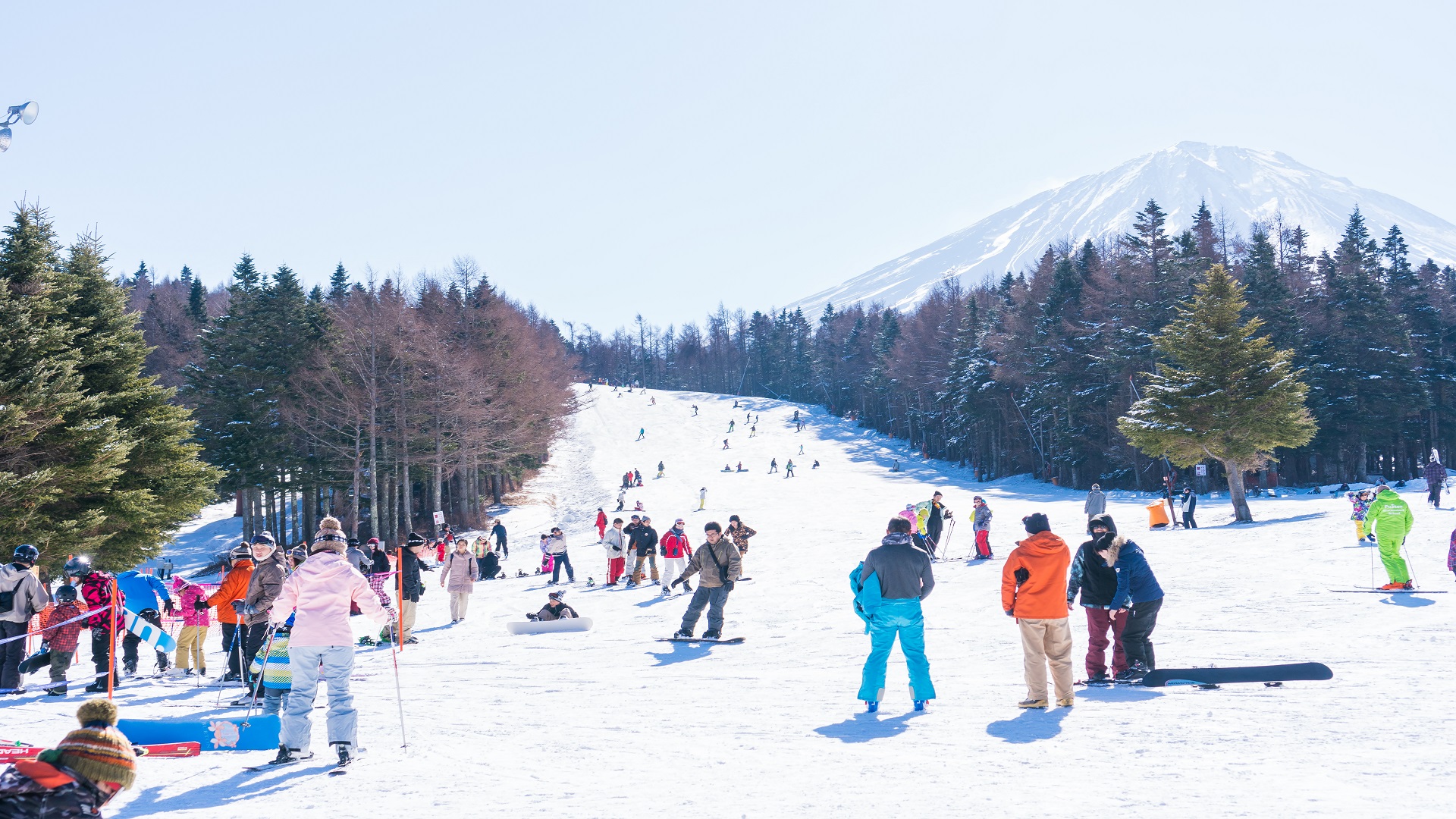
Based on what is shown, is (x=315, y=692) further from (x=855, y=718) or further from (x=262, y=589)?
(x=855, y=718)

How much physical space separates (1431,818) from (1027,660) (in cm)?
318

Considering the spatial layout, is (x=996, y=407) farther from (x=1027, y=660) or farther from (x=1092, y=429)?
(x=1027, y=660)

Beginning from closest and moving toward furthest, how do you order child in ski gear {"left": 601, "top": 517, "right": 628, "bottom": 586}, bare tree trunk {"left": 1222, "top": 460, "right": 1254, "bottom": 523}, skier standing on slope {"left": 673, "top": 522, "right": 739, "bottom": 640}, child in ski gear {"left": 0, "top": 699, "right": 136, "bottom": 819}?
child in ski gear {"left": 0, "top": 699, "right": 136, "bottom": 819} < skier standing on slope {"left": 673, "top": 522, "right": 739, "bottom": 640} < child in ski gear {"left": 601, "top": 517, "right": 628, "bottom": 586} < bare tree trunk {"left": 1222, "top": 460, "right": 1254, "bottom": 523}

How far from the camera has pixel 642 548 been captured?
66.7ft

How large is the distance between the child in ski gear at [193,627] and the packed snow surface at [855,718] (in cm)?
69

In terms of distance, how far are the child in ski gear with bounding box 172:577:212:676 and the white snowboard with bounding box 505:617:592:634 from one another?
15.2 feet

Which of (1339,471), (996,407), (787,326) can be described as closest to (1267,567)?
(1339,471)

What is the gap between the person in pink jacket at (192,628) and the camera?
10.9m

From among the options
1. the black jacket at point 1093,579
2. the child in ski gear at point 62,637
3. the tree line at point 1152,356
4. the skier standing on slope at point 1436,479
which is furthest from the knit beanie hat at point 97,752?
the tree line at point 1152,356

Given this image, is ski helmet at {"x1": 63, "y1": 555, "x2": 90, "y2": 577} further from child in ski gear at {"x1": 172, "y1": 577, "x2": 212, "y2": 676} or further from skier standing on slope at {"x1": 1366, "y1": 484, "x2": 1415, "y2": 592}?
skier standing on slope at {"x1": 1366, "y1": 484, "x2": 1415, "y2": 592}

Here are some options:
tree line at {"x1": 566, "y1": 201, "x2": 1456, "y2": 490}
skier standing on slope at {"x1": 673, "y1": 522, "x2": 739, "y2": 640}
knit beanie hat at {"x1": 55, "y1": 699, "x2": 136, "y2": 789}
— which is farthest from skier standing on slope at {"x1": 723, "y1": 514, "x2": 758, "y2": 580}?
tree line at {"x1": 566, "y1": 201, "x2": 1456, "y2": 490}

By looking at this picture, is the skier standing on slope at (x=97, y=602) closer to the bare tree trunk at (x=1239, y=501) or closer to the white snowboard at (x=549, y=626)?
the white snowboard at (x=549, y=626)

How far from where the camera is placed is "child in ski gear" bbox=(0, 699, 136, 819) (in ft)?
10.6

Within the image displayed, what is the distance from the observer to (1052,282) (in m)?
57.4
